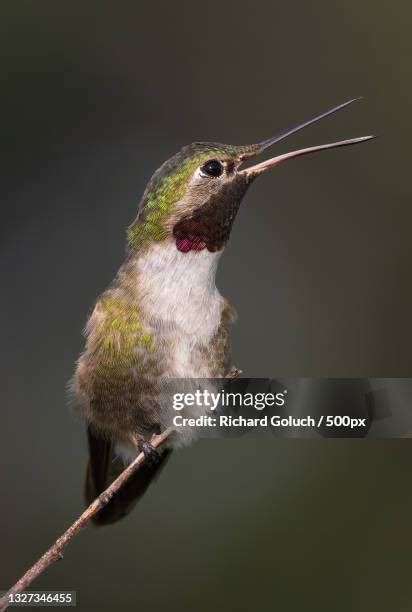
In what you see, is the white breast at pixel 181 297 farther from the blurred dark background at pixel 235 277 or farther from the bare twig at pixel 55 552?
the blurred dark background at pixel 235 277

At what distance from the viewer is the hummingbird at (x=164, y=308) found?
206 centimetres

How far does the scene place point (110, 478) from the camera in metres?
2.33

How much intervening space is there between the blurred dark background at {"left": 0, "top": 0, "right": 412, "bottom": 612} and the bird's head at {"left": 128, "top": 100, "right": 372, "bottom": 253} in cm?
110

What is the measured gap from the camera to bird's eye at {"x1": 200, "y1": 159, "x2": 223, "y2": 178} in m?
2.18

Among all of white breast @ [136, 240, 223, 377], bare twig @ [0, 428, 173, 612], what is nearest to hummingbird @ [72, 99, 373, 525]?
white breast @ [136, 240, 223, 377]

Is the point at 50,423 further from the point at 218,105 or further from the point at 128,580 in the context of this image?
the point at 218,105

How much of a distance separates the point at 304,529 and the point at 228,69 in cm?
239

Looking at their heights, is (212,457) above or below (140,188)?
below

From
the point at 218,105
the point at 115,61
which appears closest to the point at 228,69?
the point at 218,105

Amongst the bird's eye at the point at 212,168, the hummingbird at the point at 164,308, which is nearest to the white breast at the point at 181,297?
the hummingbird at the point at 164,308

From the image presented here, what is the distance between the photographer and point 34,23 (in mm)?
4156

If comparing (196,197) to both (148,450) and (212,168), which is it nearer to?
(212,168)

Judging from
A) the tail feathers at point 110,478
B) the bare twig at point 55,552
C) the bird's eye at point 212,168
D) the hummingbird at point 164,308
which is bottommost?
the bare twig at point 55,552

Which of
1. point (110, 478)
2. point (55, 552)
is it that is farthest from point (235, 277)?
point (55, 552)
